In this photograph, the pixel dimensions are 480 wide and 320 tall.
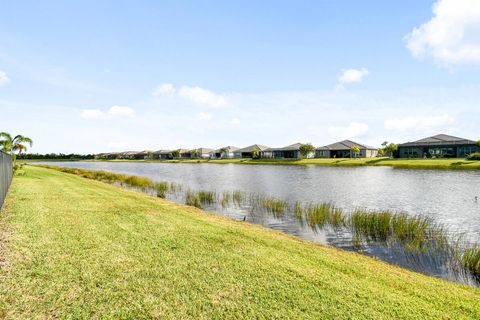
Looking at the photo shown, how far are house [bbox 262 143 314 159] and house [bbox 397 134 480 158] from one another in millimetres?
27216

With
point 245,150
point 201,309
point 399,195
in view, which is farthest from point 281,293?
point 245,150

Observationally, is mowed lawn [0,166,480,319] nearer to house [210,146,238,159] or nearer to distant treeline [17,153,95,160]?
house [210,146,238,159]

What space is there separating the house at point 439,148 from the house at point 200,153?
7643cm

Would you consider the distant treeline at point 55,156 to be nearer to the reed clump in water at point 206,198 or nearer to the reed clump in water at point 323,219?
the reed clump in water at point 206,198

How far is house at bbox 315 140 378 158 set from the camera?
79.8 meters

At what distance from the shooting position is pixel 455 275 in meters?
8.52

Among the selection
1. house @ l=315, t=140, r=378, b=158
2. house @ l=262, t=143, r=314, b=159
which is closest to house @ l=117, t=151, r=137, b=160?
house @ l=262, t=143, r=314, b=159

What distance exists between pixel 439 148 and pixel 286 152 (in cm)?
4110

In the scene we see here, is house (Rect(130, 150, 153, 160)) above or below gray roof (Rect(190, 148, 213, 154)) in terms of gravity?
below

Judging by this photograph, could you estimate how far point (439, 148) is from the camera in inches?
2557

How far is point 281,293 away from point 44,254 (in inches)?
217

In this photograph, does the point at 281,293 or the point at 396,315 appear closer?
the point at 396,315

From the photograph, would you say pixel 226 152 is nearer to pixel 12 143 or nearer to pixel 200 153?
pixel 200 153

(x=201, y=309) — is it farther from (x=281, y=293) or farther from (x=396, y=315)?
(x=396, y=315)
